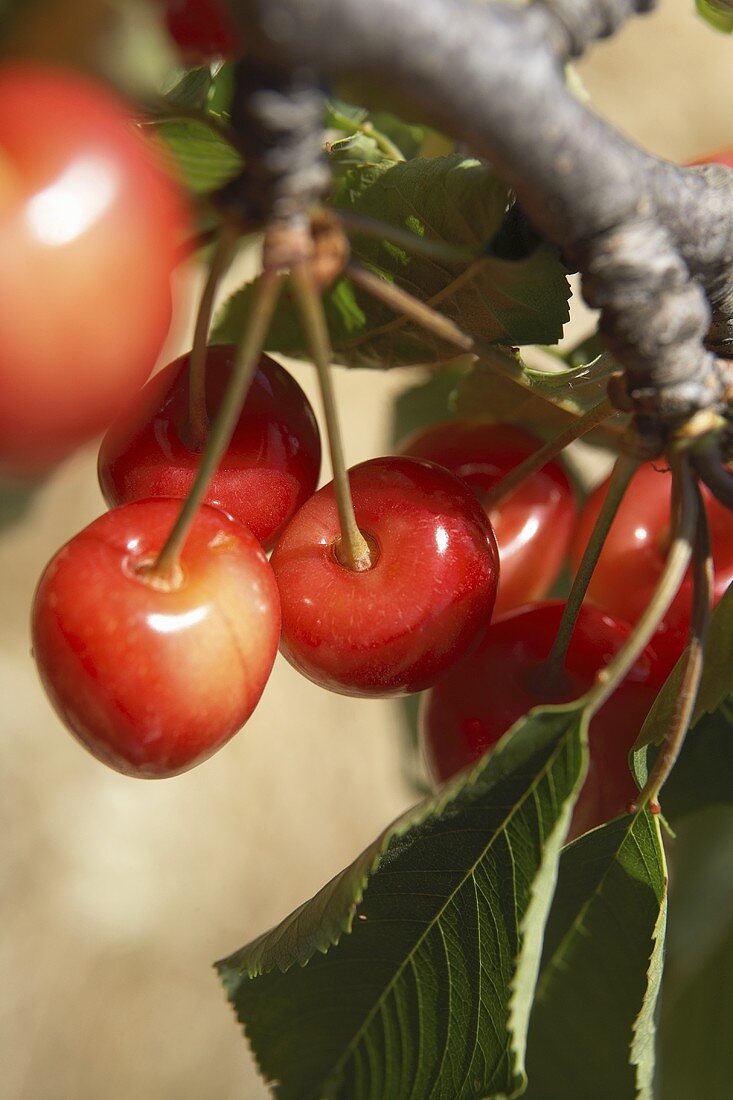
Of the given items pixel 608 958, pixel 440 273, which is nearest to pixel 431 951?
pixel 608 958

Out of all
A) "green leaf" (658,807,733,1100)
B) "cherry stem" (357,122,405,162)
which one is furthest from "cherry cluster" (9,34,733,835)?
"green leaf" (658,807,733,1100)

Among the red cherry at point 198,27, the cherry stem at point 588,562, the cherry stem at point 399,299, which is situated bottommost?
the cherry stem at point 588,562

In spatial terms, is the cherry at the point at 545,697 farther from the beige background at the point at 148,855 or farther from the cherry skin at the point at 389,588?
the beige background at the point at 148,855

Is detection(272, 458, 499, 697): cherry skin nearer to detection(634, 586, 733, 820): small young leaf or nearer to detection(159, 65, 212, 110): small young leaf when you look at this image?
detection(634, 586, 733, 820): small young leaf

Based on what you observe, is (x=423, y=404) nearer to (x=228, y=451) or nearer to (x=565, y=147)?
(x=228, y=451)

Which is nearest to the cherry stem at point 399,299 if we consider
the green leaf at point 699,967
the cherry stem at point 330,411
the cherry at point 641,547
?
the cherry stem at point 330,411

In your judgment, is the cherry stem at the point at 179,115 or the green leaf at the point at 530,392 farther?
the green leaf at the point at 530,392

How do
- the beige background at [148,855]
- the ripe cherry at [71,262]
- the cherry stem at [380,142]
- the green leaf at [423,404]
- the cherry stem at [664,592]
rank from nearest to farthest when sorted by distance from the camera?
1. the ripe cherry at [71,262]
2. the cherry stem at [664,592]
3. the cherry stem at [380,142]
4. the green leaf at [423,404]
5. the beige background at [148,855]

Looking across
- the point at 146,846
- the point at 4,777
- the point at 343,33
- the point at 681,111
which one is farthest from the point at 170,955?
the point at 681,111

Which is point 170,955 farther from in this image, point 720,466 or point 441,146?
point 720,466
